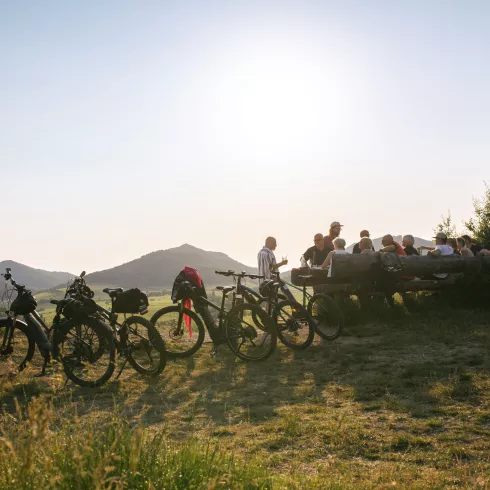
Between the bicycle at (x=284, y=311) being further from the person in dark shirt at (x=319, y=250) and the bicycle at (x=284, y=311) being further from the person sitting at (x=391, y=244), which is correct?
the person sitting at (x=391, y=244)

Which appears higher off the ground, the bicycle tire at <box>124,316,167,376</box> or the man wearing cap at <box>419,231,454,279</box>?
the man wearing cap at <box>419,231,454,279</box>

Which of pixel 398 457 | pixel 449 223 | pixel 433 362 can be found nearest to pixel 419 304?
pixel 433 362

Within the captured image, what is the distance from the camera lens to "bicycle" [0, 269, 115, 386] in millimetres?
7652

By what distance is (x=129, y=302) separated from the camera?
333 inches

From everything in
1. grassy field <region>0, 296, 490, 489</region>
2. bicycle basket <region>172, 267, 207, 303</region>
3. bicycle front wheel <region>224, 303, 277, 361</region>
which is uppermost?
bicycle basket <region>172, 267, 207, 303</region>

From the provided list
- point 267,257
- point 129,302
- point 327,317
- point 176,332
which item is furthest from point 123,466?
point 267,257

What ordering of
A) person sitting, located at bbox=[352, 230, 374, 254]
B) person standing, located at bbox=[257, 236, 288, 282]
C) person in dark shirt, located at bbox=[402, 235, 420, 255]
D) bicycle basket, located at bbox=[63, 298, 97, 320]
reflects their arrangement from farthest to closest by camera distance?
person in dark shirt, located at bbox=[402, 235, 420, 255]
person sitting, located at bbox=[352, 230, 374, 254]
person standing, located at bbox=[257, 236, 288, 282]
bicycle basket, located at bbox=[63, 298, 97, 320]

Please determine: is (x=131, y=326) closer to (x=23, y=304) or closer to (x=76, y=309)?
(x=76, y=309)

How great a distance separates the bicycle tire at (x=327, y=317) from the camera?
10320 mm

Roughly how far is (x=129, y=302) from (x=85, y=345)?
3.34ft


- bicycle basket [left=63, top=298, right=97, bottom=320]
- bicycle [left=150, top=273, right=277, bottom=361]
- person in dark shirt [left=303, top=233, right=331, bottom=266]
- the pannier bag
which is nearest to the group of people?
person in dark shirt [left=303, top=233, right=331, bottom=266]

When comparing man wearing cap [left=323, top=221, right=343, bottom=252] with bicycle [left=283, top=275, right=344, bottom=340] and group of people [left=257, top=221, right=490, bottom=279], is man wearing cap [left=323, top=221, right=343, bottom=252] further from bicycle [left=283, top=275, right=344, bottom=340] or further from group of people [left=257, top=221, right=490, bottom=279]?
bicycle [left=283, top=275, right=344, bottom=340]

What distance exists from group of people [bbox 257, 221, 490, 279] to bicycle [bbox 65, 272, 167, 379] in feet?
12.7

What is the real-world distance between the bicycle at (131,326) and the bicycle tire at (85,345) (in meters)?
0.24
